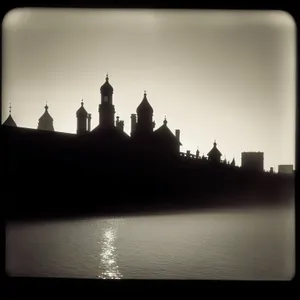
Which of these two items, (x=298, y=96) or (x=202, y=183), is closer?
(x=298, y=96)

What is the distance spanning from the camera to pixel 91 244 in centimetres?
290

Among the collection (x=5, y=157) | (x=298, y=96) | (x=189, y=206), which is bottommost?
(x=189, y=206)

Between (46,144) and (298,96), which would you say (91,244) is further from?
(46,144)

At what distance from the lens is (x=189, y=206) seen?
306 inches

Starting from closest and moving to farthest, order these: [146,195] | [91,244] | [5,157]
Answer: [5,157] → [91,244] → [146,195]

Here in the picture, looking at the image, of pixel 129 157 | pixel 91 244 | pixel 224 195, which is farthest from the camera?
pixel 224 195
